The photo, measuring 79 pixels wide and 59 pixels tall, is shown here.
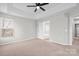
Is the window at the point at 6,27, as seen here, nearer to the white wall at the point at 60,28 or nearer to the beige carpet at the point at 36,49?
the beige carpet at the point at 36,49

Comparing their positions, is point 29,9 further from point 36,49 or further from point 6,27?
point 36,49

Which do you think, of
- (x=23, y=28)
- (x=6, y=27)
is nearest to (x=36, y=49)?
(x=23, y=28)

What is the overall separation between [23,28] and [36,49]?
71 centimetres

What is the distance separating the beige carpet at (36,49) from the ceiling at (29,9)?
2.47 feet

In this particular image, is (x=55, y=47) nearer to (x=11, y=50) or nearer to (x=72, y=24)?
(x=72, y=24)

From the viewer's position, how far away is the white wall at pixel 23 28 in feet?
7.44

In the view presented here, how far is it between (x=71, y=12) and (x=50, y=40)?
99cm

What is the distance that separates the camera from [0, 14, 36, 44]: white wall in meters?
2.27

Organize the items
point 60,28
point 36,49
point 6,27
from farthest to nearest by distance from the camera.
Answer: point 60,28 < point 6,27 < point 36,49

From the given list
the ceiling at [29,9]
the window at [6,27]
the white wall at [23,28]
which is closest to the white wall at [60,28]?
the ceiling at [29,9]

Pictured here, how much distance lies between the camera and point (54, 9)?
230 centimetres

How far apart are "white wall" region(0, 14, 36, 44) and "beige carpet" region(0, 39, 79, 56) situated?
0.15m

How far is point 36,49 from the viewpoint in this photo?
2201 millimetres

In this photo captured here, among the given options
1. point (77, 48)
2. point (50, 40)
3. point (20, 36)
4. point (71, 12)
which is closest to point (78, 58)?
point (77, 48)
